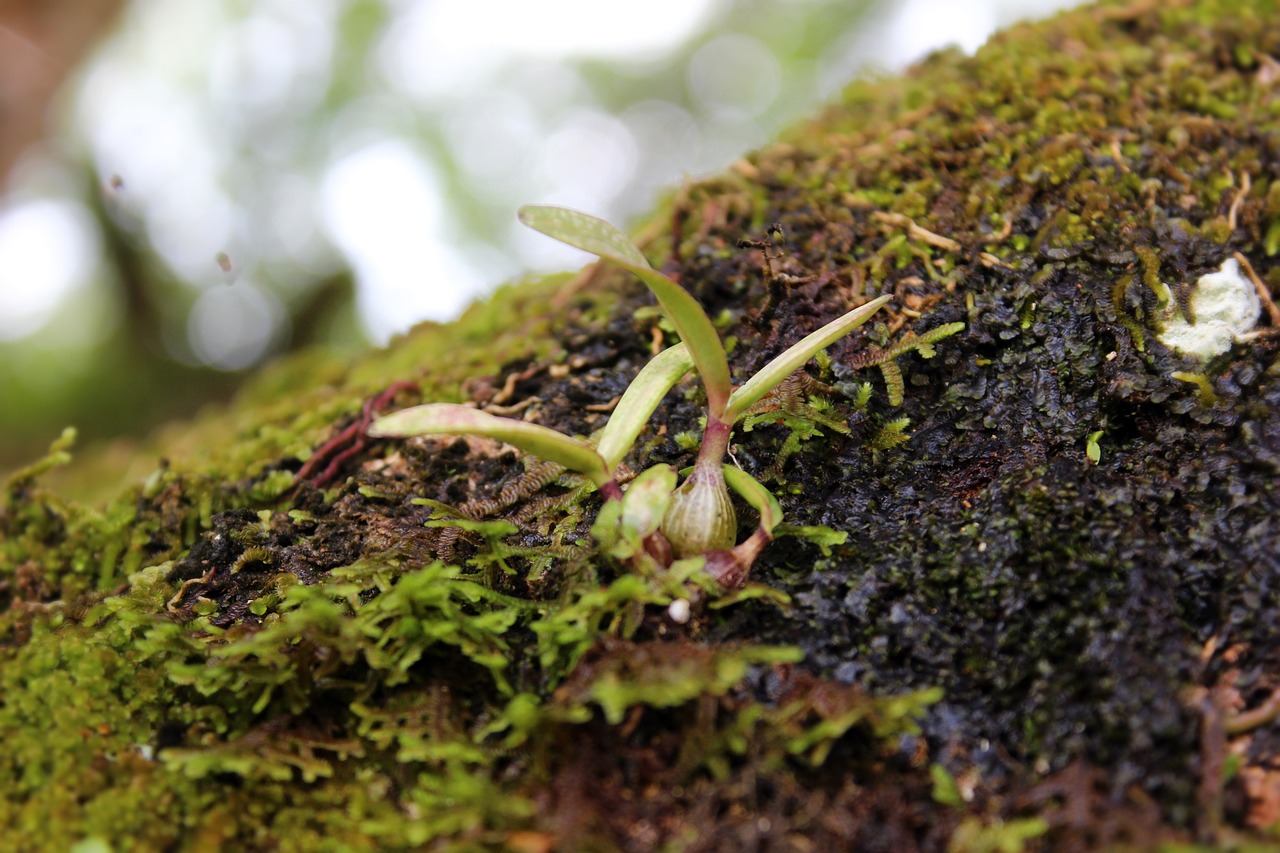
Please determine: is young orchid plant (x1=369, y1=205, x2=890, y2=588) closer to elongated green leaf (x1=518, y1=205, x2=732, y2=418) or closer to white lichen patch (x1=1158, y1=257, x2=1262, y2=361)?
elongated green leaf (x1=518, y1=205, x2=732, y2=418)

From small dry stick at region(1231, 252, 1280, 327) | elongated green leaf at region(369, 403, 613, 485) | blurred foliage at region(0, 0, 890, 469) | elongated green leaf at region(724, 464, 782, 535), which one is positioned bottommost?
small dry stick at region(1231, 252, 1280, 327)

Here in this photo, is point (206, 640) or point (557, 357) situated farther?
point (557, 357)

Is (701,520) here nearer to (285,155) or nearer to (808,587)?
(808,587)

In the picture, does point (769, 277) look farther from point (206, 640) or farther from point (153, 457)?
point (153, 457)

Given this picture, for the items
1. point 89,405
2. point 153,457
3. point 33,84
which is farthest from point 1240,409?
point 89,405

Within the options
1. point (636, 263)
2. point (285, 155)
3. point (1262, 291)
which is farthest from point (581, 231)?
point (285, 155)

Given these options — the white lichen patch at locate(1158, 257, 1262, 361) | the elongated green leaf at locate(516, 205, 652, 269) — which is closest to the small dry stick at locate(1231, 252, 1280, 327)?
the white lichen patch at locate(1158, 257, 1262, 361)
